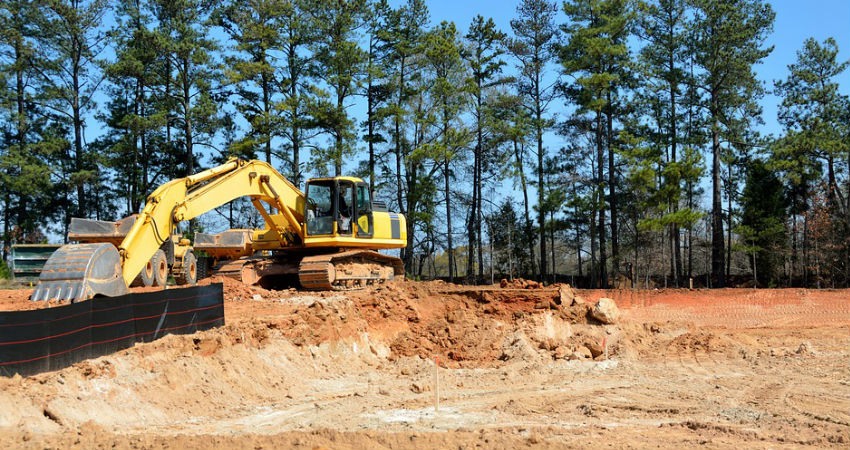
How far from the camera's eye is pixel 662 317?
2006 cm

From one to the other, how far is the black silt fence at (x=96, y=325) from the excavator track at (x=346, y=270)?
622 cm

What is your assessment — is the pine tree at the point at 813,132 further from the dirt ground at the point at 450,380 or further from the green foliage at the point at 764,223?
the dirt ground at the point at 450,380

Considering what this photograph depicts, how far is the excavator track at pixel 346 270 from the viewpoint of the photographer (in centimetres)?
1878

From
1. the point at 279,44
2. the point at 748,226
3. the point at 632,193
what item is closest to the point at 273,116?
the point at 279,44

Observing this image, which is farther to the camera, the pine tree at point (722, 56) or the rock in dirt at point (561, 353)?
the pine tree at point (722, 56)

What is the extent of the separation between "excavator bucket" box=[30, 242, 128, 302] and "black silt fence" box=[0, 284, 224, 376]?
60 cm

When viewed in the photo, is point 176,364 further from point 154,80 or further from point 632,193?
point 632,193

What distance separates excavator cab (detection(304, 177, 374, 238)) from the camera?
19750 millimetres

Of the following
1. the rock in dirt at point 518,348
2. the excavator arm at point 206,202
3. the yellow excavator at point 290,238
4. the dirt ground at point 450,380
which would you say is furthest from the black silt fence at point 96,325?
the rock in dirt at point 518,348

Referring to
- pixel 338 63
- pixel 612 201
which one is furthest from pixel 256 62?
pixel 612 201

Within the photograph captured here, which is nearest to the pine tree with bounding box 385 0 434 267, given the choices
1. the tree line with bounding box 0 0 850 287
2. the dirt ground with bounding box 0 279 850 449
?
the tree line with bounding box 0 0 850 287

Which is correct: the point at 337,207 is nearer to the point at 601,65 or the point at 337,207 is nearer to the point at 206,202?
the point at 206,202

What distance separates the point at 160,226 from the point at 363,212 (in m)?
7.86

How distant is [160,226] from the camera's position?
13.2 meters
